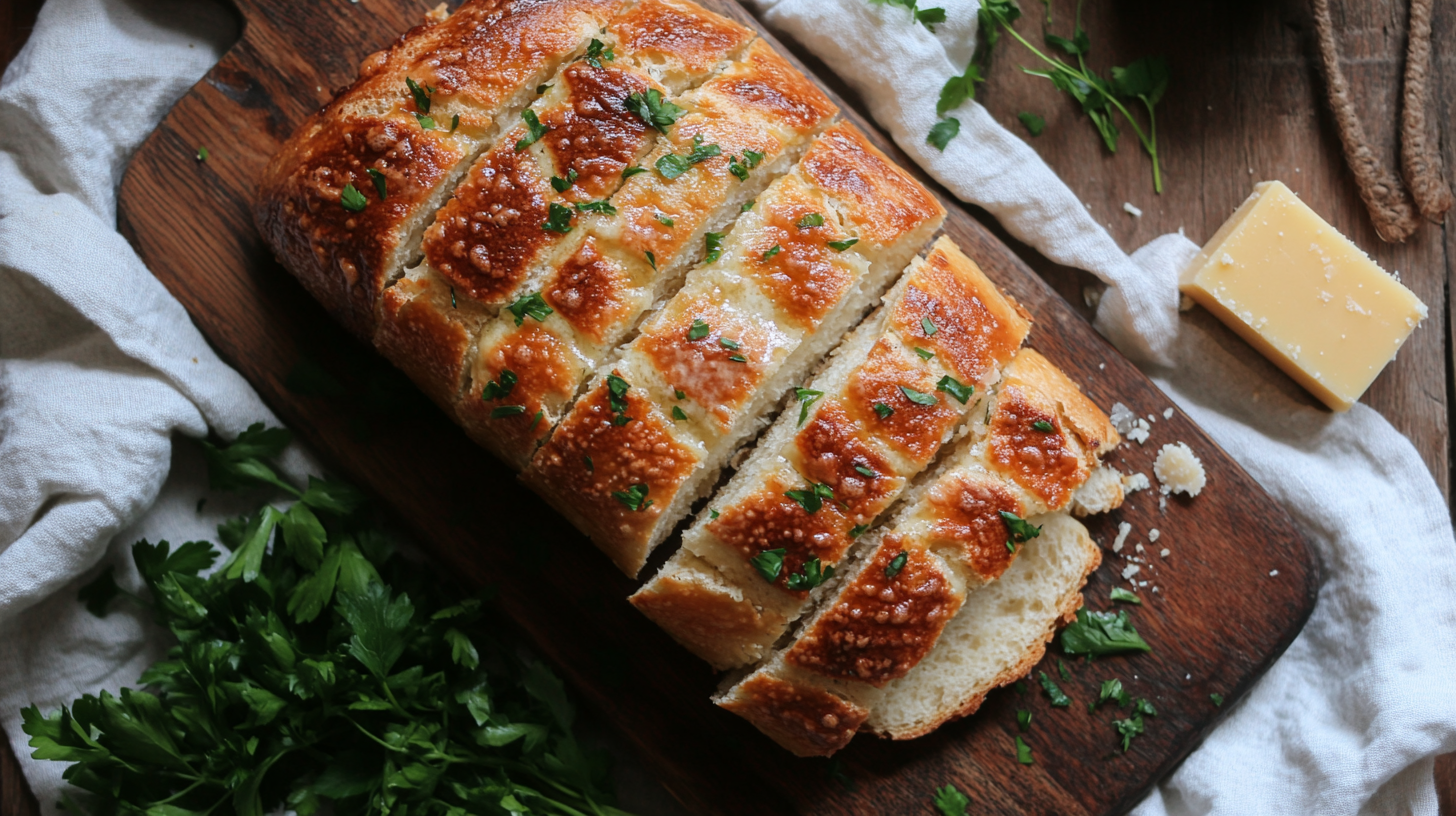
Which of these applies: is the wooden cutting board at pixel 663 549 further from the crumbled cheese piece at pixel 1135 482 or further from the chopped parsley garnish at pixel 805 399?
the chopped parsley garnish at pixel 805 399

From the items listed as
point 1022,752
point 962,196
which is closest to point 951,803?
point 1022,752

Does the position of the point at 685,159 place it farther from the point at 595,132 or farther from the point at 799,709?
Result: the point at 799,709

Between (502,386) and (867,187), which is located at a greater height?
(867,187)

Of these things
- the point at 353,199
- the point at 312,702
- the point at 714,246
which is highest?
the point at 714,246

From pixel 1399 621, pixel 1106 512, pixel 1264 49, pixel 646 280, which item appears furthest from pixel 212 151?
pixel 1399 621

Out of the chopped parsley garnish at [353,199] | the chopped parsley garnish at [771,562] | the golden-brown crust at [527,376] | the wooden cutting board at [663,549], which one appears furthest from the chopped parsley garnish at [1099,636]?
the chopped parsley garnish at [353,199]

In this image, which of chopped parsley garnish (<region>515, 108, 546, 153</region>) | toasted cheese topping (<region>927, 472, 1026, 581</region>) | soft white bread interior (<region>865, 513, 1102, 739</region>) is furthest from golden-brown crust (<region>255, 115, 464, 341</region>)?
soft white bread interior (<region>865, 513, 1102, 739</region>)
